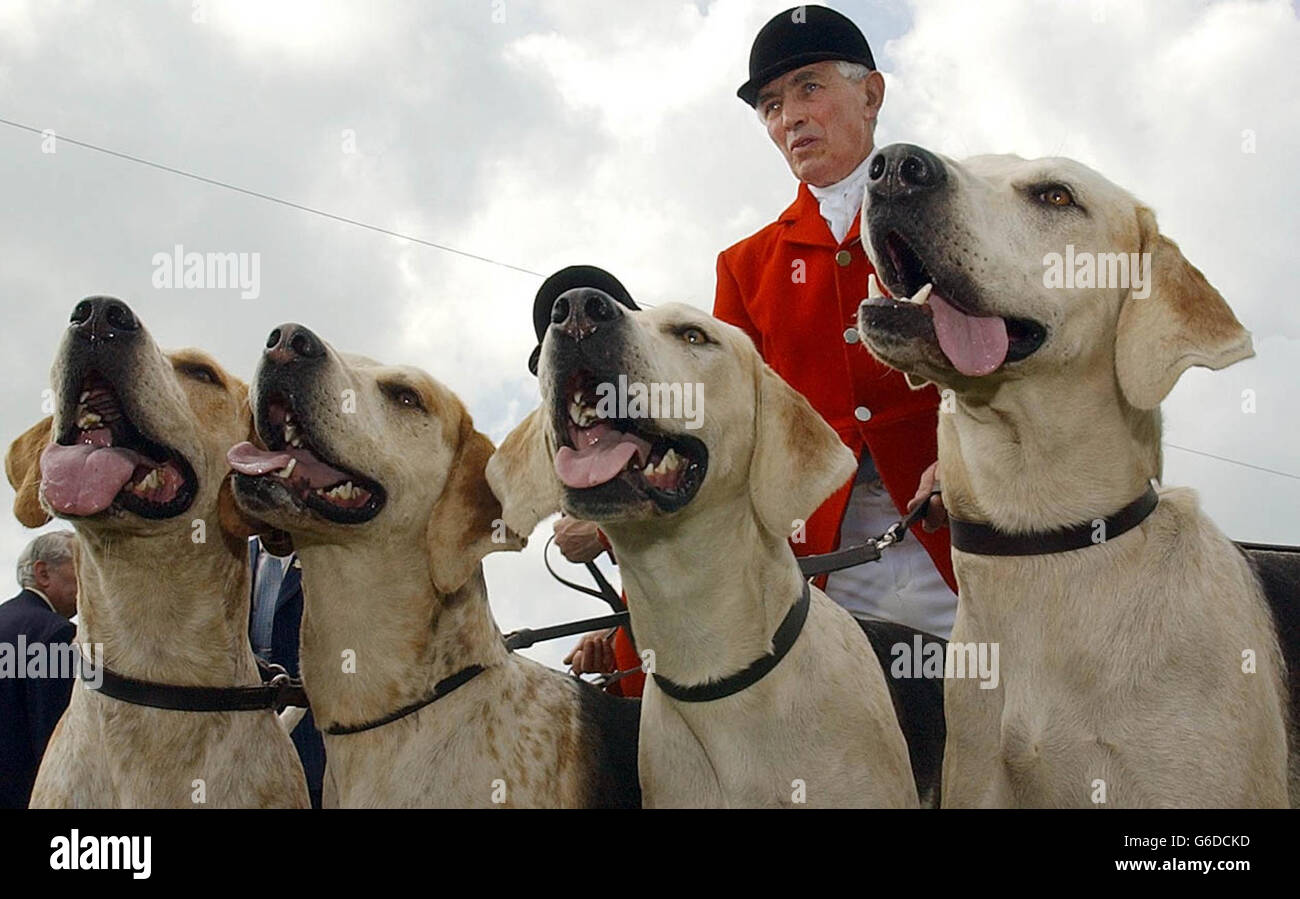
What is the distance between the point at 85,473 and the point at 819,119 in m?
3.35

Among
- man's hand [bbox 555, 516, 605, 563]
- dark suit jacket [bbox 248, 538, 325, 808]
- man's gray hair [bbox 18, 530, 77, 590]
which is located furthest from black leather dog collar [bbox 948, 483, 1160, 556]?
man's gray hair [bbox 18, 530, 77, 590]

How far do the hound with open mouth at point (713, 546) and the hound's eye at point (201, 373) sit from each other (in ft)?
3.83

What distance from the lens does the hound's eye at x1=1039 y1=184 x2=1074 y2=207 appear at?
3236mm

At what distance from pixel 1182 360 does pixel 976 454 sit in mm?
584

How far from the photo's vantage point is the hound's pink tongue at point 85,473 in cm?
349

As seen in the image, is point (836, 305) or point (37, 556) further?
point (37, 556)

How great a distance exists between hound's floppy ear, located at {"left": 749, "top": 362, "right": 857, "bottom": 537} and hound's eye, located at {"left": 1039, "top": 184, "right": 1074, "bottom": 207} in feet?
3.05

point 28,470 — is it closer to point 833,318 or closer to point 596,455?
point 596,455

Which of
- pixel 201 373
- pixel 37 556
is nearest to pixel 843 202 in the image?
pixel 201 373

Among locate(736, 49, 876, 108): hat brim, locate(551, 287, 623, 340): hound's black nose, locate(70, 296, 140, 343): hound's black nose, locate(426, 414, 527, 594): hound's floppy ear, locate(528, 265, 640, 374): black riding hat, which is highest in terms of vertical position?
locate(736, 49, 876, 108): hat brim

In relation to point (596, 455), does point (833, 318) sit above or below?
above

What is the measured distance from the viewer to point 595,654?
5.37m

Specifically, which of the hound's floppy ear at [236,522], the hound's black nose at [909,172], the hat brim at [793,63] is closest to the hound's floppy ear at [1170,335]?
the hound's black nose at [909,172]

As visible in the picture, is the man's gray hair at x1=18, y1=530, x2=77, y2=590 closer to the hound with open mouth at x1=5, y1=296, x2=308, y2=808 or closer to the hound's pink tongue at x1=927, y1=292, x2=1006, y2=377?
the hound with open mouth at x1=5, y1=296, x2=308, y2=808
